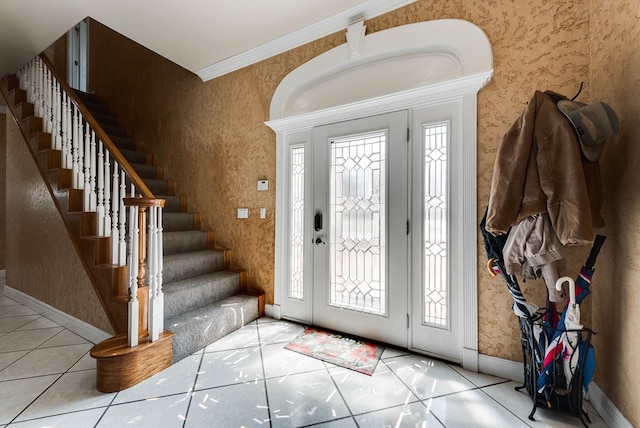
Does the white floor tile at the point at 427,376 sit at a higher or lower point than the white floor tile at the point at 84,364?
lower

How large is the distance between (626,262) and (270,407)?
205 centimetres

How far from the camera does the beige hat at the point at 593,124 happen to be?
130 cm

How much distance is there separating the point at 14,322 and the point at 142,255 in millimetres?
2212

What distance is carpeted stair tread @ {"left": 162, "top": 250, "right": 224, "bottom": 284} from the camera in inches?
103

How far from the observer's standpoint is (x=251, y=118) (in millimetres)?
3055

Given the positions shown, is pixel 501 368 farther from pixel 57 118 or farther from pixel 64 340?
pixel 57 118

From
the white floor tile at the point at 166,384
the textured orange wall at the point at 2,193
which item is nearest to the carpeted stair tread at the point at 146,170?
the textured orange wall at the point at 2,193

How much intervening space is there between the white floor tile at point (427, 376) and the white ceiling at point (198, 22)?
280cm

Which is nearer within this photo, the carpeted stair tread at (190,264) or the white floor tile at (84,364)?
the white floor tile at (84,364)

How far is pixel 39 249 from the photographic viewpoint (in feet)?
9.86

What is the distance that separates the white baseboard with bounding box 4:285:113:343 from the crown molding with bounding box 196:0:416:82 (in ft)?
9.63

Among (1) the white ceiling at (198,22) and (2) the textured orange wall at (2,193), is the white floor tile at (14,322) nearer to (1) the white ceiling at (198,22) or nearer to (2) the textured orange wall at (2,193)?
(2) the textured orange wall at (2,193)

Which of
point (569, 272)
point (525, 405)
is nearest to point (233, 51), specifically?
point (569, 272)

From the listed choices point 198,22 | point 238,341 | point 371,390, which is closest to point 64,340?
point 238,341
